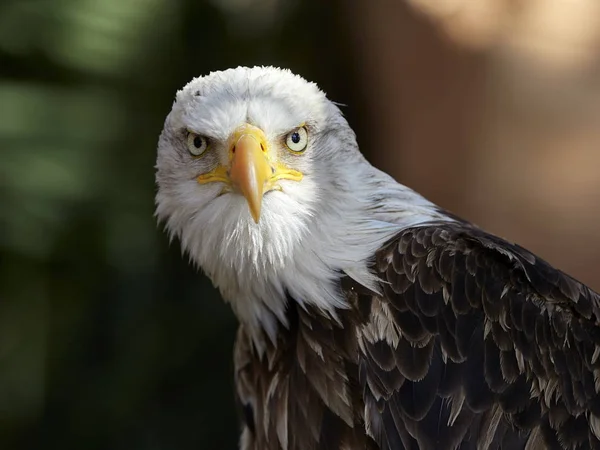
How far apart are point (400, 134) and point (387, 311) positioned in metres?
2.37

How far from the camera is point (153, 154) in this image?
4.55 meters

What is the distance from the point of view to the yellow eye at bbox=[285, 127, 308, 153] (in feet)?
7.02

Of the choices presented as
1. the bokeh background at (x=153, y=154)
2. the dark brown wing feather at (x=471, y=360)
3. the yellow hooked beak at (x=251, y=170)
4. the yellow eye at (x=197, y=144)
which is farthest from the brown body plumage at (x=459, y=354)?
the bokeh background at (x=153, y=154)

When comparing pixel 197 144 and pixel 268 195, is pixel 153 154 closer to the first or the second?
pixel 197 144

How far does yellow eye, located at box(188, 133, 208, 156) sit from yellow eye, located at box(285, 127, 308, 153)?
0.67 ft

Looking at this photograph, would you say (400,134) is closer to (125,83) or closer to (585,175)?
(585,175)

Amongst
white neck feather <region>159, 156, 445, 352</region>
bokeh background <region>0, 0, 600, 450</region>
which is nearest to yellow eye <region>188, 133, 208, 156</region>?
white neck feather <region>159, 156, 445, 352</region>

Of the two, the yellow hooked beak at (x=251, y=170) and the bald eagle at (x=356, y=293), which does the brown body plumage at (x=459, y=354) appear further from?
the yellow hooked beak at (x=251, y=170)

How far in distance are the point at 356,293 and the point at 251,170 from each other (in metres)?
0.40

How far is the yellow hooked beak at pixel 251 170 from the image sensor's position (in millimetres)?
1946

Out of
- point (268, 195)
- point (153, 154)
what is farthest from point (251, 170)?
point (153, 154)

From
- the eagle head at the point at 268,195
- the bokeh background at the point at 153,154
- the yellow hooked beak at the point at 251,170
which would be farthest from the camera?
the bokeh background at the point at 153,154

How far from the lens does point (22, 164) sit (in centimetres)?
388

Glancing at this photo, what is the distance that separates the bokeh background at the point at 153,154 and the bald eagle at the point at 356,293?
1.69 metres
